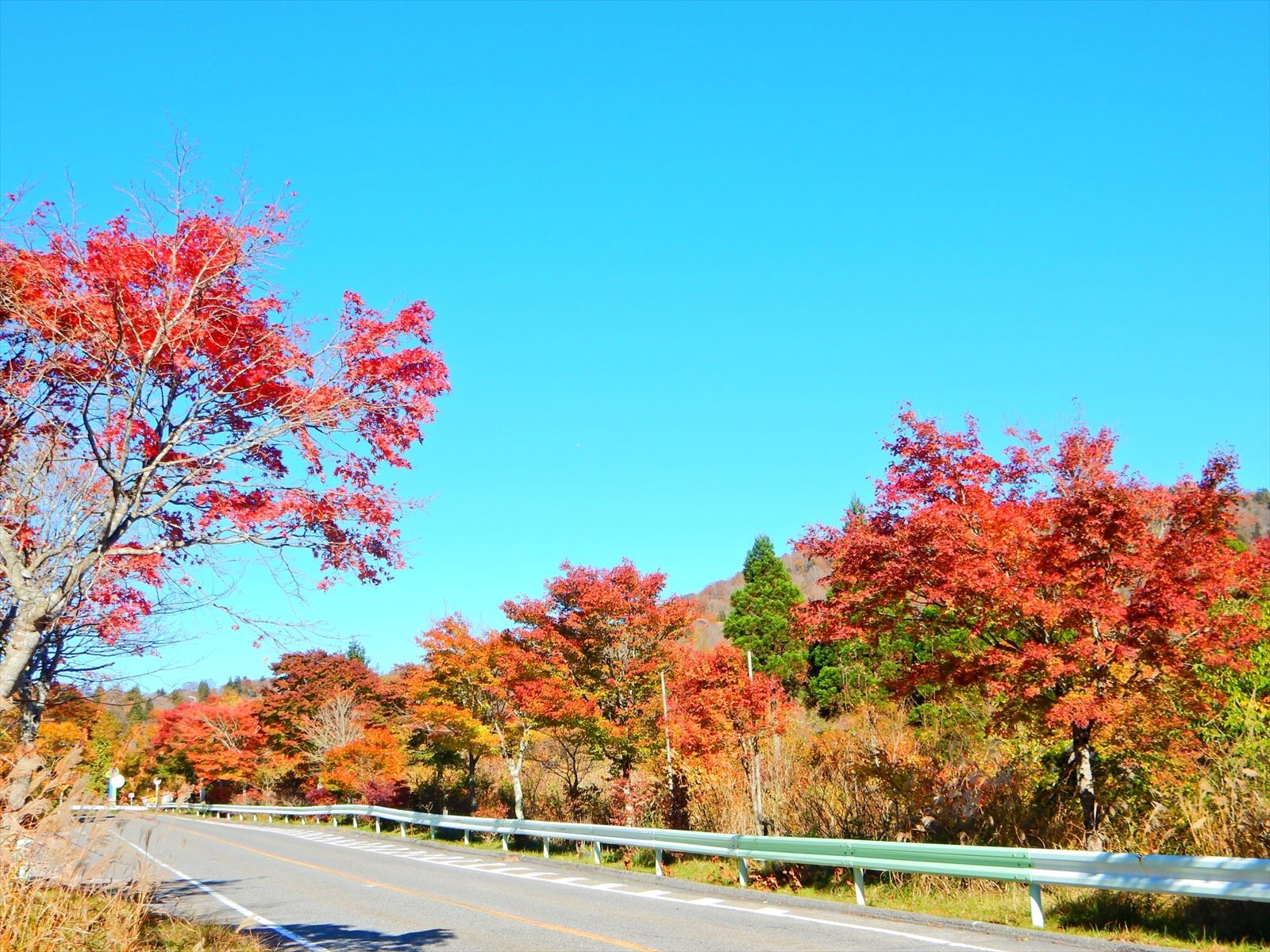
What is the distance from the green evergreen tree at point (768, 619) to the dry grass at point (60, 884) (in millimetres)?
39245

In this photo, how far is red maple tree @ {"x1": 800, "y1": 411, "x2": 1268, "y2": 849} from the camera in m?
9.80

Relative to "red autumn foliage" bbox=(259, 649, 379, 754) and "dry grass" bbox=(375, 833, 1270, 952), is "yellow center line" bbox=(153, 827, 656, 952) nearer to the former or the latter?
"dry grass" bbox=(375, 833, 1270, 952)

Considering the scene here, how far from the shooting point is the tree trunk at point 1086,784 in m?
10.5

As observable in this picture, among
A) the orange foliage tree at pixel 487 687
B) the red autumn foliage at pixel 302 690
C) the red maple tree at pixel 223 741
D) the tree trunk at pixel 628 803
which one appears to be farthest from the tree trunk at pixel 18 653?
the red maple tree at pixel 223 741

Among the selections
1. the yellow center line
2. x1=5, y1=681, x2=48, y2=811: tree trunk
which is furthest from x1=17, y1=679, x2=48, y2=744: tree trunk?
the yellow center line

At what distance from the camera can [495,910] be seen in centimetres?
1134

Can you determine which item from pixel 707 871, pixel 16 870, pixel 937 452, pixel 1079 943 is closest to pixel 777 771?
pixel 707 871

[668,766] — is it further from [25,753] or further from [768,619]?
[768,619]

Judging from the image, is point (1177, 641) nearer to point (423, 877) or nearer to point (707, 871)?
point (707, 871)

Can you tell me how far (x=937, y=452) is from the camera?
38.0ft

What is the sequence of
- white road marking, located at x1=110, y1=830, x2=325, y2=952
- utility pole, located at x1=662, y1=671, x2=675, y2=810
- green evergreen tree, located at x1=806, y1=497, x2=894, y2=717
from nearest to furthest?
white road marking, located at x1=110, y1=830, x2=325, y2=952, utility pole, located at x1=662, y1=671, x2=675, y2=810, green evergreen tree, located at x1=806, y1=497, x2=894, y2=717

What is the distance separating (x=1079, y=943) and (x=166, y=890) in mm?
12614

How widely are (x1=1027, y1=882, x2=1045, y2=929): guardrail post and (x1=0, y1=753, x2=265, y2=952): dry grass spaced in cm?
718

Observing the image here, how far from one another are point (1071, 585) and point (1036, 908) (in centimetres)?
345
